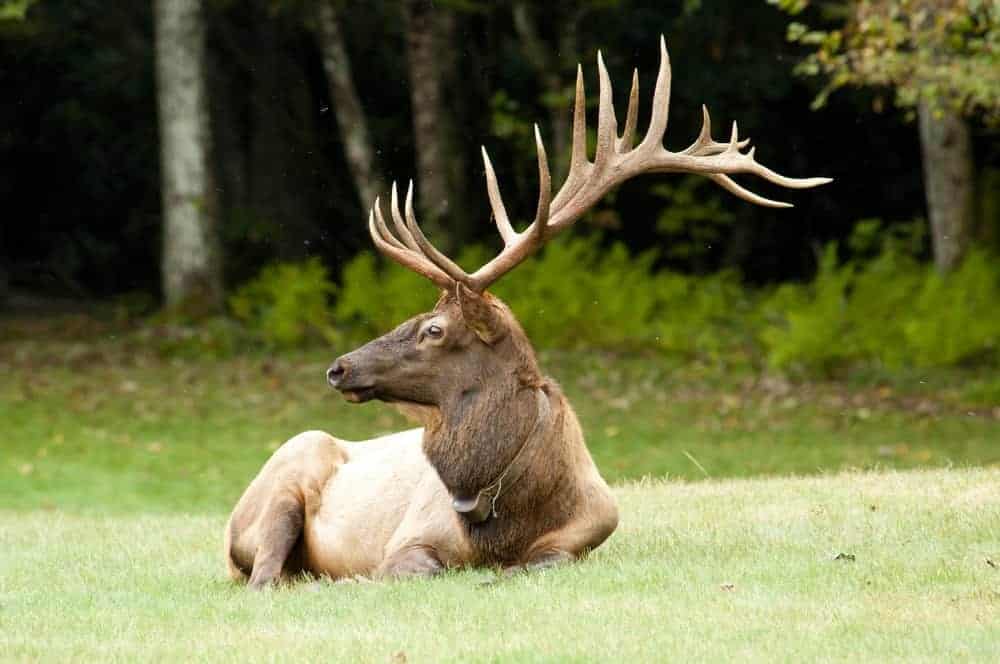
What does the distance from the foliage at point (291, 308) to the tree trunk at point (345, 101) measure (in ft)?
4.44

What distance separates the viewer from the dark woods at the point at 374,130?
27359mm

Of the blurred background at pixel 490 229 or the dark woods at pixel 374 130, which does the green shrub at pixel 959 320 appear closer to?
the blurred background at pixel 490 229

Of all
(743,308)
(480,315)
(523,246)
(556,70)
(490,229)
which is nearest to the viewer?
(480,315)

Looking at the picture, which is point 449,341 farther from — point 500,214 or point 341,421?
point 341,421

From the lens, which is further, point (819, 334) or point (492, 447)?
point (819, 334)

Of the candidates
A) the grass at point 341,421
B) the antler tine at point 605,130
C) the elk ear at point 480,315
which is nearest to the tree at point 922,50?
the grass at point 341,421

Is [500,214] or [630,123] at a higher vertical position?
[630,123]

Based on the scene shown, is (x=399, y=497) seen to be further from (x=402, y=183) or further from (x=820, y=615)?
(x=402, y=183)

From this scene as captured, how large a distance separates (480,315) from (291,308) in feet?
52.6

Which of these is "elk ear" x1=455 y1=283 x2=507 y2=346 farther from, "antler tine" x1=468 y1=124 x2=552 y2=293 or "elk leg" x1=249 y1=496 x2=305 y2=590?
"elk leg" x1=249 y1=496 x2=305 y2=590

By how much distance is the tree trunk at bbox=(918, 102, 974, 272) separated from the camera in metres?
21.0

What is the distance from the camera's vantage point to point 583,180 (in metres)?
8.34

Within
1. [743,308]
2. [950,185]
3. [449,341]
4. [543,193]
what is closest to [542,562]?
[449,341]

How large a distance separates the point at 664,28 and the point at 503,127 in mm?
4650
